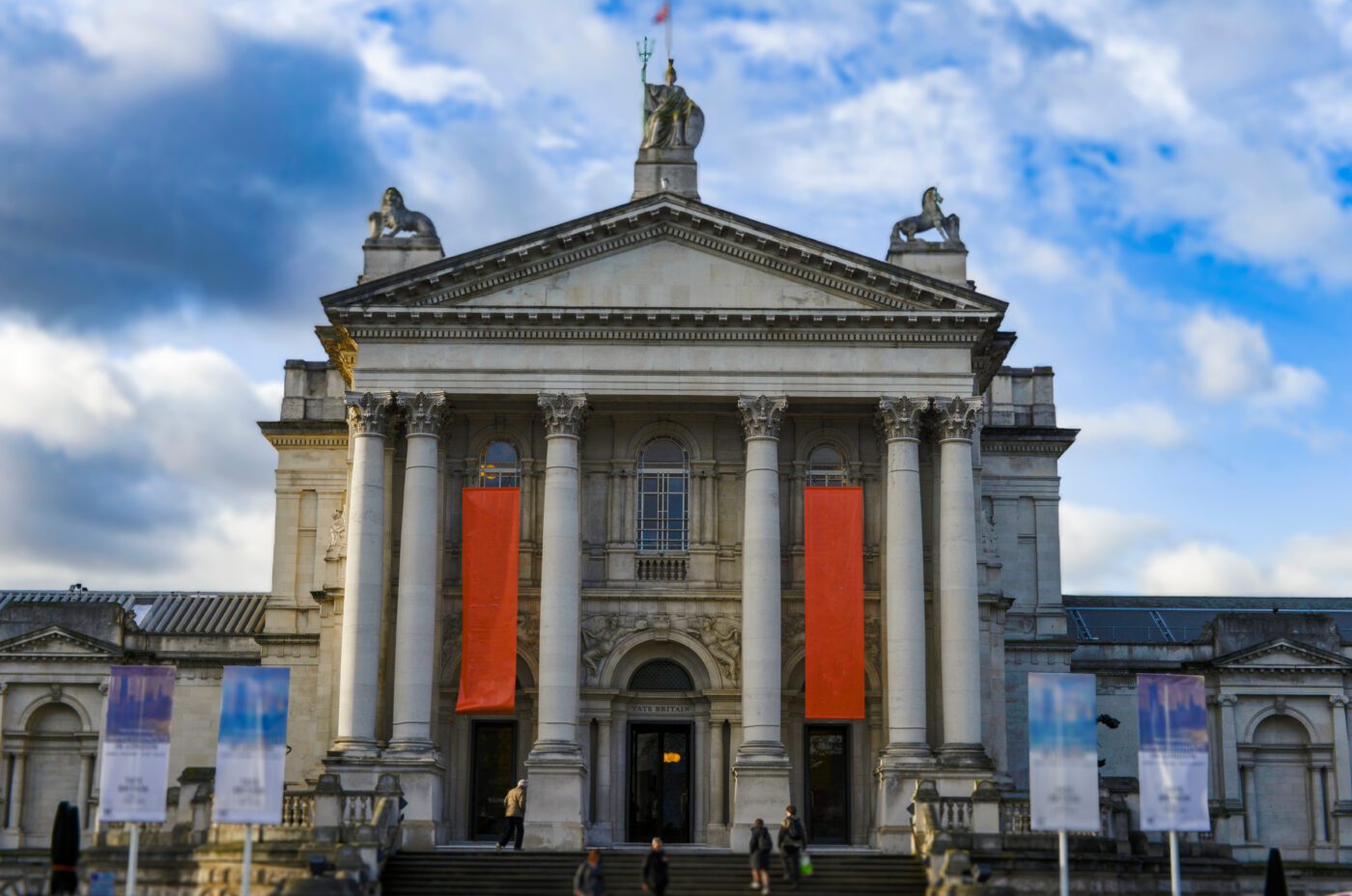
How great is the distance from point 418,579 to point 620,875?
969 cm

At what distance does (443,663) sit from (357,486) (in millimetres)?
5024

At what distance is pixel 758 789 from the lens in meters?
41.1

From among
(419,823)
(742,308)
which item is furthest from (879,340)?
(419,823)

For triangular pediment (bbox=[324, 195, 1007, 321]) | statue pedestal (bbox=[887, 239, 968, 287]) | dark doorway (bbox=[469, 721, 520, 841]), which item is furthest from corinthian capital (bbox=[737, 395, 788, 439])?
dark doorway (bbox=[469, 721, 520, 841])

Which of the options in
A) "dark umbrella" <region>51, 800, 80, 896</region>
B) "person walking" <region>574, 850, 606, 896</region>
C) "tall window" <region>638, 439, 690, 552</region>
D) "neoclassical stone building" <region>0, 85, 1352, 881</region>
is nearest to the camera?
"dark umbrella" <region>51, 800, 80, 896</region>

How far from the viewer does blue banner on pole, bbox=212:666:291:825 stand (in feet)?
102

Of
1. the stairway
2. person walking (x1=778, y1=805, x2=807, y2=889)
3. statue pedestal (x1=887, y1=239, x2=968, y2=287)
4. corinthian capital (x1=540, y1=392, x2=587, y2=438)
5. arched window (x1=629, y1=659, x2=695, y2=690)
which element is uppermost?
statue pedestal (x1=887, y1=239, x2=968, y2=287)

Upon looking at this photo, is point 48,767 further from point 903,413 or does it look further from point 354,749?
point 903,413

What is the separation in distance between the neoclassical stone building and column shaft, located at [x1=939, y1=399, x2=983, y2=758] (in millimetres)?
70

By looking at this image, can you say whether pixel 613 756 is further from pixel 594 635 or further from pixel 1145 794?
pixel 1145 794

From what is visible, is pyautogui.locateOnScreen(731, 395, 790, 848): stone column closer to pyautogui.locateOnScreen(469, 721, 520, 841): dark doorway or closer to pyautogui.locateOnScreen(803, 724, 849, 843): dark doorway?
pyautogui.locateOnScreen(803, 724, 849, 843): dark doorway

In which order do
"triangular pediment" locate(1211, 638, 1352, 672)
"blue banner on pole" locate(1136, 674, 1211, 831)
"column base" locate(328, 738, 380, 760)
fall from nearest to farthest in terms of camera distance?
"blue banner on pole" locate(1136, 674, 1211, 831) < "column base" locate(328, 738, 380, 760) < "triangular pediment" locate(1211, 638, 1352, 672)

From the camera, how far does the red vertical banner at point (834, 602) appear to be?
140ft

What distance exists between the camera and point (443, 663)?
44906mm
